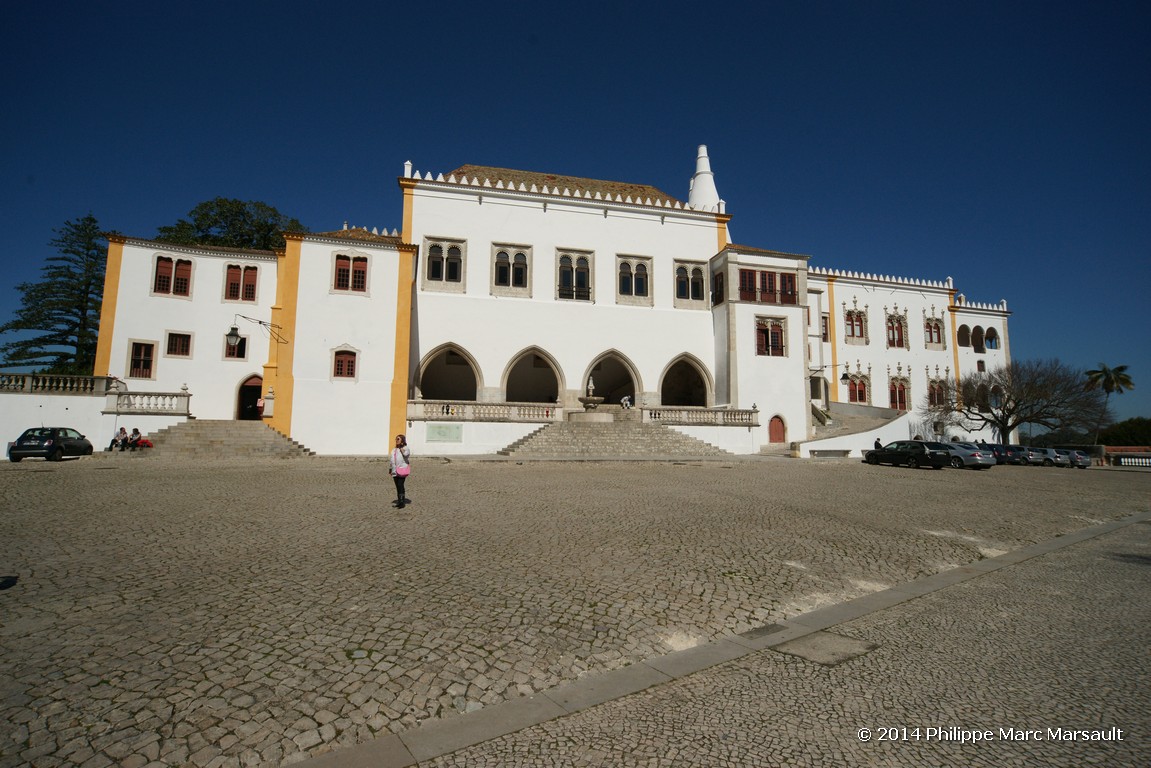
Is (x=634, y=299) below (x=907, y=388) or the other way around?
the other way around

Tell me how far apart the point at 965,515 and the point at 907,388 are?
34.9 m

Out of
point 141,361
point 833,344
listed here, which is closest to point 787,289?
point 833,344

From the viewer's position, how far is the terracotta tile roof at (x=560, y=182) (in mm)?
30891

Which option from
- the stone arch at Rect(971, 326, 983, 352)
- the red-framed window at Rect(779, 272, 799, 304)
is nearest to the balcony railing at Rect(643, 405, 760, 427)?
the red-framed window at Rect(779, 272, 799, 304)

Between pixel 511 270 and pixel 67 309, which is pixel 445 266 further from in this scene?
pixel 67 309

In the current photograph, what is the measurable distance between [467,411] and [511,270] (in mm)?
9342

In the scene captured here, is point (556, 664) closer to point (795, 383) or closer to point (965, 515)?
point (965, 515)

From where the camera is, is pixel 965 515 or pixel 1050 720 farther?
pixel 965 515

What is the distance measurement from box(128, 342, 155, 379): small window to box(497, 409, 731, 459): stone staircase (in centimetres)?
1571

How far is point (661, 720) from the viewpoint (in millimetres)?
2875

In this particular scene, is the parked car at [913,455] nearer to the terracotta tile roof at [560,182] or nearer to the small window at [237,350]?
the terracotta tile roof at [560,182]

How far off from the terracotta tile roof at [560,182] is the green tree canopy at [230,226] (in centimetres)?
1274

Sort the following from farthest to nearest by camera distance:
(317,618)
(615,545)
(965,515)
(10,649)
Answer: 1. (965,515)
2. (615,545)
3. (317,618)
4. (10,649)

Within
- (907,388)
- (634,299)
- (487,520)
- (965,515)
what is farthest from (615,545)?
(907,388)
